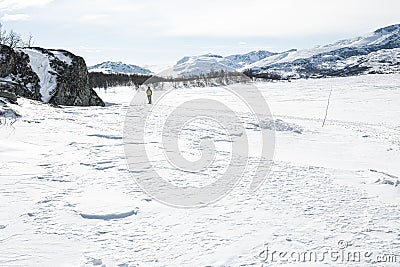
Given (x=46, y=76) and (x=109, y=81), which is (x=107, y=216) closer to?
(x=46, y=76)

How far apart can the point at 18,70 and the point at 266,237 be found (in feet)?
84.9

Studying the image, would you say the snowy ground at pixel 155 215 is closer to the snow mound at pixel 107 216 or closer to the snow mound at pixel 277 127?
the snow mound at pixel 107 216

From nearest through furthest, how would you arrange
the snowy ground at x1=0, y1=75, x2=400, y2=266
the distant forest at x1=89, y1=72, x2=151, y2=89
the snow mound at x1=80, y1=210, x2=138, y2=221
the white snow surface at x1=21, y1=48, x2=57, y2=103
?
the snowy ground at x1=0, y1=75, x2=400, y2=266 < the snow mound at x1=80, y1=210, x2=138, y2=221 < the white snow surface at x1=21, y1=48, x2=57, y2=103 < the distant forest at x1=89, y1=72, x2=151, y2=89

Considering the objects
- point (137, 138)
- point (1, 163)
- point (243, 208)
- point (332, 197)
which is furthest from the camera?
point (137, 138)

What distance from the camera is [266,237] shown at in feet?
16.3

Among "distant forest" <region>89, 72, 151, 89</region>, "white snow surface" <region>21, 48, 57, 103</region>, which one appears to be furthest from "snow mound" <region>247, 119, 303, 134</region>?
"distant forest" <region>89, 72, 151, 89</region>

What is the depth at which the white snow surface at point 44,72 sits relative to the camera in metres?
26.6

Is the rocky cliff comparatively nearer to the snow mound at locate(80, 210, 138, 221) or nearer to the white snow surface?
the white snow surface

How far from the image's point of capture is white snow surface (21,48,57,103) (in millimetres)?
26562

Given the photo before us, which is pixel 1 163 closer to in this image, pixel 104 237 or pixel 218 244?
pixel 104 237

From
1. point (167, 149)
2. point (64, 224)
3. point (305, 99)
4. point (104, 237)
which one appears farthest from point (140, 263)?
point (305, 99)

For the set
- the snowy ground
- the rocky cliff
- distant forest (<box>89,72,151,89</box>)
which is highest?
distant forest (<box>89,72,151,89</box>)

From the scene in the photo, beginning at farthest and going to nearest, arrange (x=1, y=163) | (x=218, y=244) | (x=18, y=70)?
(x=18, y=70)
(x=1, y=163)
(x=218, y=244)

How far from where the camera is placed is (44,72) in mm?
27422
